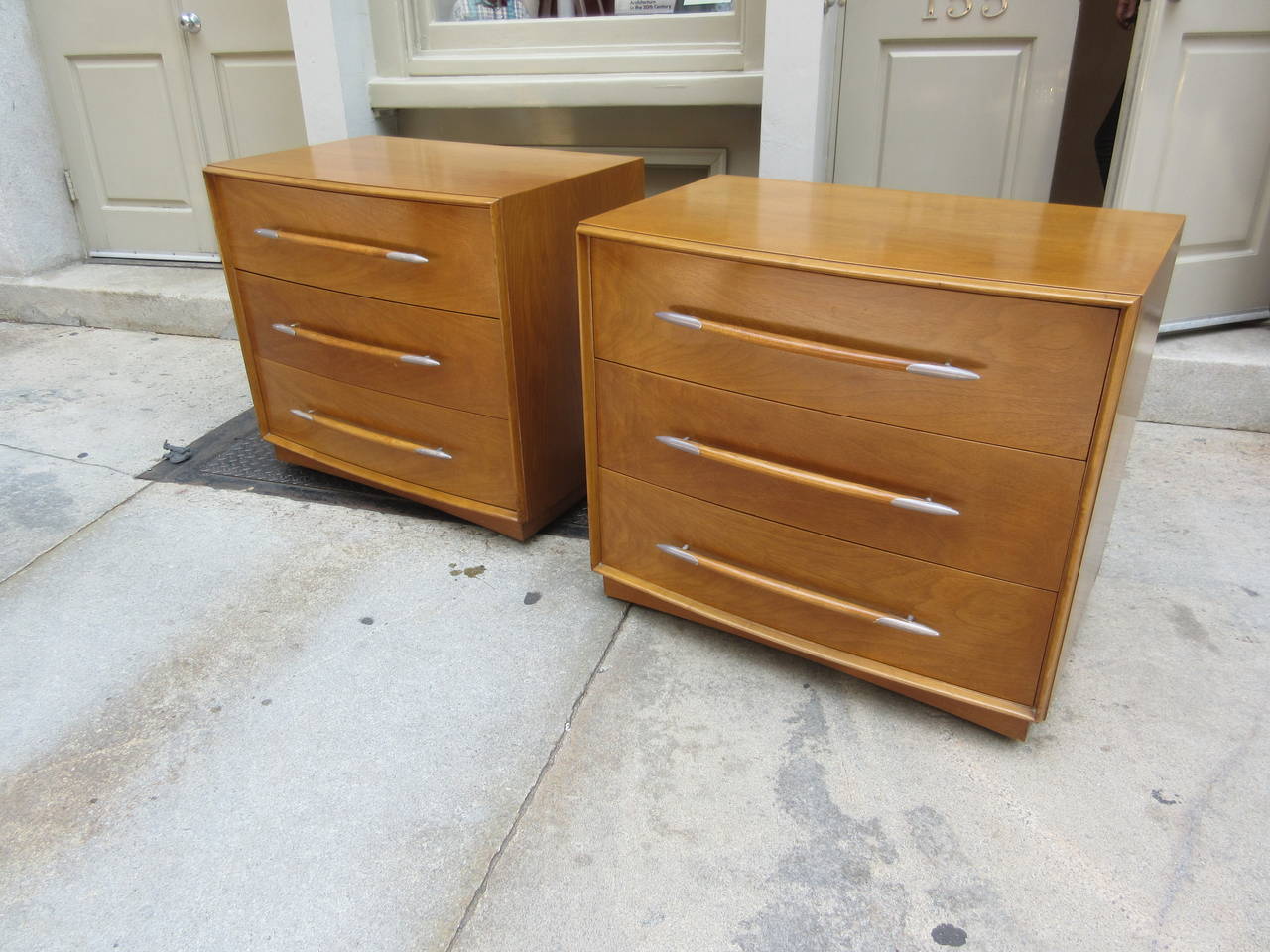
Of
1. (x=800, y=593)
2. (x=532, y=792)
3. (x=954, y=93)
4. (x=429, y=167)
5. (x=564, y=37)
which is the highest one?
(x=564, y=37)

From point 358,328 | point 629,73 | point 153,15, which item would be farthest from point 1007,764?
point 153,15

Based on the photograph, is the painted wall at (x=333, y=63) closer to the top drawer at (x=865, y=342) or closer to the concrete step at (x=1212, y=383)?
the top drawer at (x=865, y=342)

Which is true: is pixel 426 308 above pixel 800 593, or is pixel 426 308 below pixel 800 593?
above

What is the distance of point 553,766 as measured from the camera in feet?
4.13

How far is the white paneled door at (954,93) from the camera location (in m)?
2.09

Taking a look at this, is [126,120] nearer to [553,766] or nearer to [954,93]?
[954,93]

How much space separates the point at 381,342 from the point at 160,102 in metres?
1.86

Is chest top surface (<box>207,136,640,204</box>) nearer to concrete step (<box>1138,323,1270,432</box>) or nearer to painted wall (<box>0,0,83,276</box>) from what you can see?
concrete step (<box>1138,323,1270,432</box>)

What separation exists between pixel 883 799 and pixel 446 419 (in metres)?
1.02

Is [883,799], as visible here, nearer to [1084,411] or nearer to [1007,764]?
[1007,764]

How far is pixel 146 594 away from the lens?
164 centimetres

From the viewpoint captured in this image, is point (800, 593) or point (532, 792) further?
point (800, 593)

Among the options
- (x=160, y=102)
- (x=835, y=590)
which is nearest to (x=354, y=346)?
(x=835, y=590)

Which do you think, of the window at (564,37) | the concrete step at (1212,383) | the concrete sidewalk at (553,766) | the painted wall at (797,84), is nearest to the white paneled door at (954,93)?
the painted wall at (797,84)
